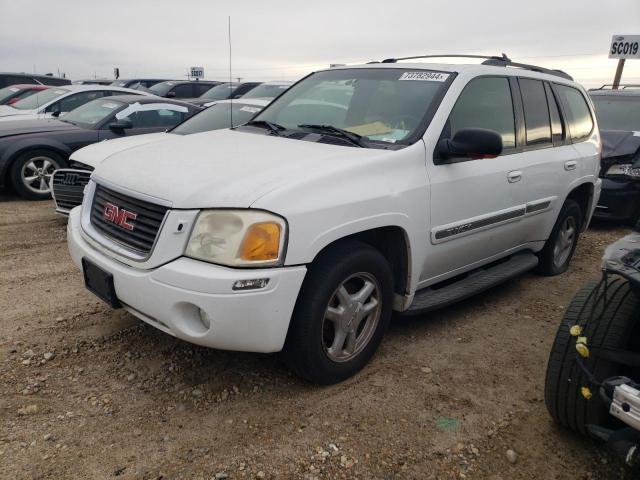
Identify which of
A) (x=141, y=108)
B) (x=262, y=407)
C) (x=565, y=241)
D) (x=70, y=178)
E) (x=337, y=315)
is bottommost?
(x=262, y=407)

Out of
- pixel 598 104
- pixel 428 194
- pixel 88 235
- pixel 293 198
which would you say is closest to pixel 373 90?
pixel 428 194

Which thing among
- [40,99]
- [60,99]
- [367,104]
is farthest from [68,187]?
[40,99]

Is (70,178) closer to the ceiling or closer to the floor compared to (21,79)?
closer to the floor

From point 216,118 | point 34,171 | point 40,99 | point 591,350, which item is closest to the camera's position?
point 591,350

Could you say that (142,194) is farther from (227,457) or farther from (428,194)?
(428,194)

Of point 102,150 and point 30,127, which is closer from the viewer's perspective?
point 102,150

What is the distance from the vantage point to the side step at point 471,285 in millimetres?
3359

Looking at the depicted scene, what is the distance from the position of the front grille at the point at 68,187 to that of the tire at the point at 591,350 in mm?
4515

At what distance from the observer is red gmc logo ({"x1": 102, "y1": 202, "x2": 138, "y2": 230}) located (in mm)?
2725

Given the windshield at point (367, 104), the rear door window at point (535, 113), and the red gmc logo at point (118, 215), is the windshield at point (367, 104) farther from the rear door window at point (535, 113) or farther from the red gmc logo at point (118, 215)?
the red gmc logo at point (118, 215)

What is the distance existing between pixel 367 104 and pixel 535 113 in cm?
151

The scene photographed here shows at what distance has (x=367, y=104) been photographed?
3512mm

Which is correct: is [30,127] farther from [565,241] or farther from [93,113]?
[565,241]

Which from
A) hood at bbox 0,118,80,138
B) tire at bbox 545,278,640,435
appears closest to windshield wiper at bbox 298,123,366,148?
tire at bbox 545,278,640,435
